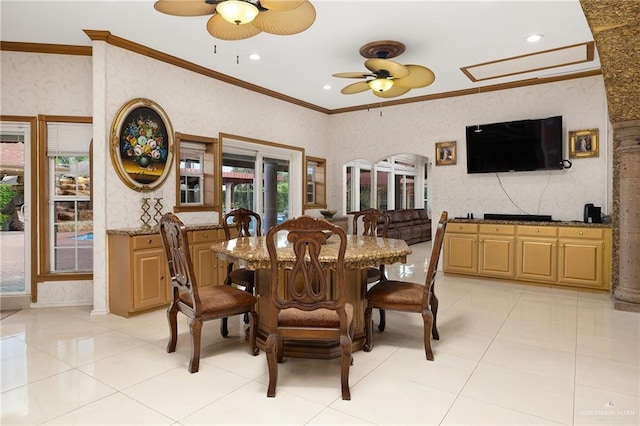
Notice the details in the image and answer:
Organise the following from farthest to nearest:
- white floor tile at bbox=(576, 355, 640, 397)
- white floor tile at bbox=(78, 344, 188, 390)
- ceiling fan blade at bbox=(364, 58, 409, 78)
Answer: ceiling fan blade at bbox=(364, 58, 409, 78) → white floor tile at bbox=(78, 344, 188, 390) → white floor tile at bbox=(576, 355, 640, 397)

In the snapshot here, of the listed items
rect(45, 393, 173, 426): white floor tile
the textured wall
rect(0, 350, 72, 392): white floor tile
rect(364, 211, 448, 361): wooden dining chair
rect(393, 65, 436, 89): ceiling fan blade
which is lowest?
rect(45, 393, 173, 426): white floor tile

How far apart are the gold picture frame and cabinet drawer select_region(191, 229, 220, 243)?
742mm

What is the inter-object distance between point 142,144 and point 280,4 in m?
2.57

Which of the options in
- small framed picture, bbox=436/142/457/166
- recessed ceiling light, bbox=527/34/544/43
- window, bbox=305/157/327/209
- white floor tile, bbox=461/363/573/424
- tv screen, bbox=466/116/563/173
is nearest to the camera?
white floor tile, bbox=461/363/573/424

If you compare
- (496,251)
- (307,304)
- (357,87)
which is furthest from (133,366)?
(496,251)

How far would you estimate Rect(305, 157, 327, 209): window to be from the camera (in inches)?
279

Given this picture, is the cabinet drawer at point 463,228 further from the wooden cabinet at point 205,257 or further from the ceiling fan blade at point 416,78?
the wooden cabinet at point 205,257

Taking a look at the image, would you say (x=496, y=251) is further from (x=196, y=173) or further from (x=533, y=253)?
(x=196, y=173)

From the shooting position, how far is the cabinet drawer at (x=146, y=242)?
3740mm

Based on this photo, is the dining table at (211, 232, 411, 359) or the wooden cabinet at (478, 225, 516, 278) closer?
the dining table at (211, 232, 411, 359)

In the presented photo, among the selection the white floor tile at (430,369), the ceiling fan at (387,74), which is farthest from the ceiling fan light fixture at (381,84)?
the white floor tile at (430,369)

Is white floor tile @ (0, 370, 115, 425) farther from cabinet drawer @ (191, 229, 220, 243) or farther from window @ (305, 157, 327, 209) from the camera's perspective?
window @ (305, 157, 327, 209)

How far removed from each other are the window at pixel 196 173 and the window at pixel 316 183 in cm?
228

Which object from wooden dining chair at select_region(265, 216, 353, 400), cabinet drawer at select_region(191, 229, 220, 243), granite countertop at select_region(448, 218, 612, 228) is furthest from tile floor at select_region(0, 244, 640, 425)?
granite countertop at select_region(448, 218, 612, 228)
